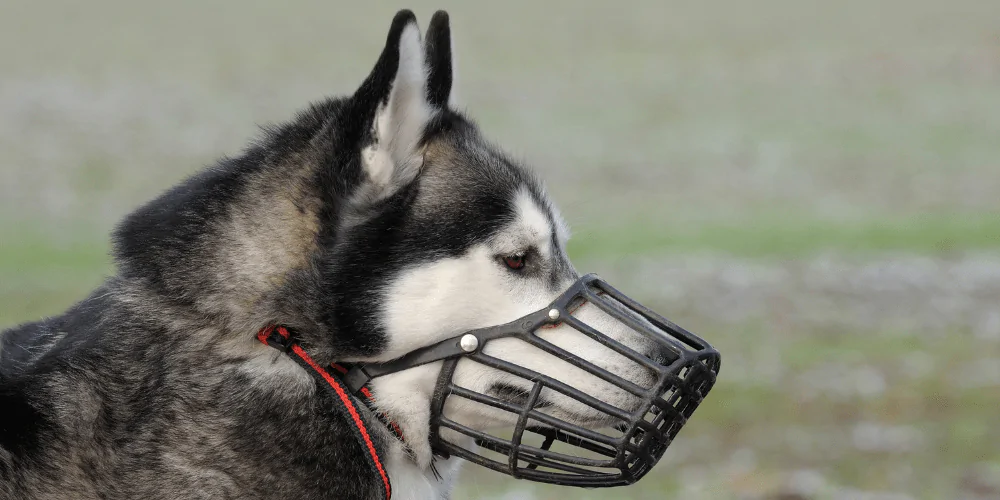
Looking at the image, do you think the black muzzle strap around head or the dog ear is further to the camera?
the black muzzle strap around head

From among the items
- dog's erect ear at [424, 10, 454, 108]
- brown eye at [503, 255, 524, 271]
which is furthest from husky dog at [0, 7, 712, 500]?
dog's erect ear at [424, 10, 454, 108]

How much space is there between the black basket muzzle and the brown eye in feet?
0.51

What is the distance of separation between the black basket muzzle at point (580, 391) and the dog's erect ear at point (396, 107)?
0.54 metres

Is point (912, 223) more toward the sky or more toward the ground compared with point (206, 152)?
more toward the sky

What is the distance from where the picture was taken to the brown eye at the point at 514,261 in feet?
11.3

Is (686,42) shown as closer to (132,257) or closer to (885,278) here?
A: (885,278)

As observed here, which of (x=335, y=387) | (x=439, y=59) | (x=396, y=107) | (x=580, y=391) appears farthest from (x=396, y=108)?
(x=580, y=391)

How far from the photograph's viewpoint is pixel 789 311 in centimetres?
1146

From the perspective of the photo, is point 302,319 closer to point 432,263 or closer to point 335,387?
point 335,387

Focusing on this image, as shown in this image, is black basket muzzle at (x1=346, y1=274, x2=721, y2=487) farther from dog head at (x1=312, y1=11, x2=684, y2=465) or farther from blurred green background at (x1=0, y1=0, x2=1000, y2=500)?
blurred green background at (x1=0, y1=0, x2=1000, y2=500)

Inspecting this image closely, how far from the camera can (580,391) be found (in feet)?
11.2

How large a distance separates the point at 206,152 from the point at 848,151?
1036 centimetres

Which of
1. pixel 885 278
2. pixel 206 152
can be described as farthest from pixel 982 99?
pixel 206 152

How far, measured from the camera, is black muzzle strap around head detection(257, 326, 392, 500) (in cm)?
337
